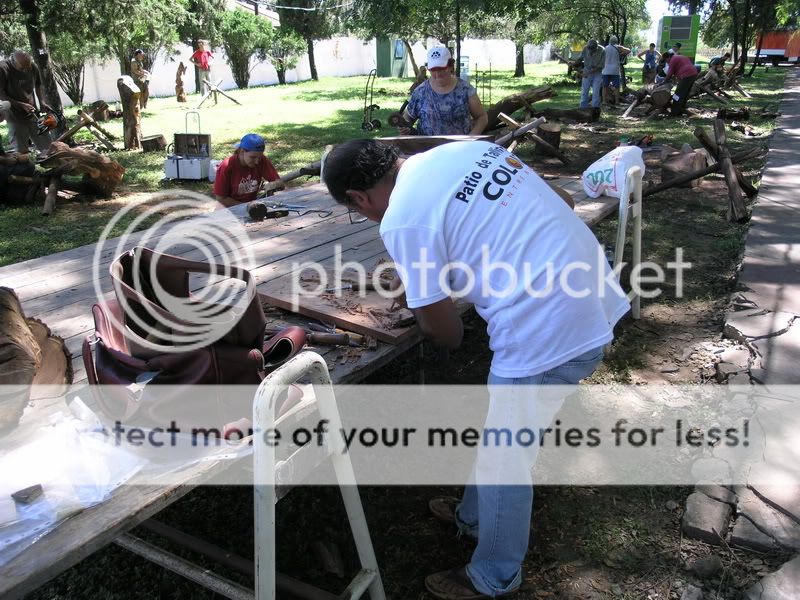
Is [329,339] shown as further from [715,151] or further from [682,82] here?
[682,82]

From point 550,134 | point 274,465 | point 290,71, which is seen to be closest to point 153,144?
point 550,134

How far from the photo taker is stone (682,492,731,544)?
2.40 metres

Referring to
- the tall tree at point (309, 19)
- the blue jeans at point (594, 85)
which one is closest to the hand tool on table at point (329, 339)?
the blue jeans at point (594, 85)

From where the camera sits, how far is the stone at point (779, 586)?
205 centimetres

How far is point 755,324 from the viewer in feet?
12.7

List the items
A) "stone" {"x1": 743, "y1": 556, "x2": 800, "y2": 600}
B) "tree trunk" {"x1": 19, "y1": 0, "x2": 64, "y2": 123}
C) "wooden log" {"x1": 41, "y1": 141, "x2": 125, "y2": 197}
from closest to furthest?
"stone" {"x1": 743, "y1": 556, "x2": 800, "y2": 600}
"wooden log" {"x1": 41, "y1": 141, "x2": 125, "y2": 197}
"tree trunk" {"x1": 19, "y1": 0, "x2": 64, "y2": 123}

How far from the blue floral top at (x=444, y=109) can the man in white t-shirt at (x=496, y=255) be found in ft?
11.9

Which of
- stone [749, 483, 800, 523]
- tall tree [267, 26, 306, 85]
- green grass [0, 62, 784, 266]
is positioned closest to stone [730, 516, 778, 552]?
stone [749, 483, 800, 523]

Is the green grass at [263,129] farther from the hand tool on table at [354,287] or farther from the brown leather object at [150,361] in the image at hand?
the brown leather object at [150,361]

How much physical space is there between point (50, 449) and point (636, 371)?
303cm

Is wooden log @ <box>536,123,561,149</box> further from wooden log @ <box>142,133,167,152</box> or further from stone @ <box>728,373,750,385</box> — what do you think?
stone @ <box>728,373,750,385</box>

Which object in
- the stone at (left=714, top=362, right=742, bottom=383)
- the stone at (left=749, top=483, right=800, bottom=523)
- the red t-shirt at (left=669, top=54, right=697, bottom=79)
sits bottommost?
the stone at (left=749, top=483, right=800, bottom=523)

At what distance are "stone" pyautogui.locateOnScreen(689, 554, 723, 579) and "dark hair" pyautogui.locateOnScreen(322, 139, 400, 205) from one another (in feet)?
5.67

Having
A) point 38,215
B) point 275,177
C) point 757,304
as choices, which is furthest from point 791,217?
point 38,215
